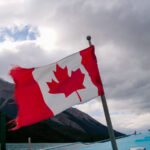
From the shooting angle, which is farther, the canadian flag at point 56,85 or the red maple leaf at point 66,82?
the red maple leaf at point 66,82

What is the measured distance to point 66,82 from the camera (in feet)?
19.8

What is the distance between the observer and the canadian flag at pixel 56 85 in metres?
5.45

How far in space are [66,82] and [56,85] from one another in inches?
12.7

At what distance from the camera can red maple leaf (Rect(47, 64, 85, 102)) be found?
5.88m

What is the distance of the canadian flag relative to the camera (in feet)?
17.9

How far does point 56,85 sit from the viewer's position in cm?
595

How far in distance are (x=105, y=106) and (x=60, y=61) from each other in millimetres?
1989

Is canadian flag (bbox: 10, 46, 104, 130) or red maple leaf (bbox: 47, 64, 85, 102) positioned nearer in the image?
canadian flag (bbox: 10, 46, 104, 130)

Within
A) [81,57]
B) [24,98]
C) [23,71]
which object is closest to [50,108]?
[24,98]

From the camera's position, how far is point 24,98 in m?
5.44

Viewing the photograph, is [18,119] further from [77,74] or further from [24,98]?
[77,74]

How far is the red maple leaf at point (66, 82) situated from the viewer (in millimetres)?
5875

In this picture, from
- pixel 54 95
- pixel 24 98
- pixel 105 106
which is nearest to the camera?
pixel 105 106

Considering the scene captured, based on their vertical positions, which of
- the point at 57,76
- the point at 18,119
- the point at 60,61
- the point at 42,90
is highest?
the point at 60,61
